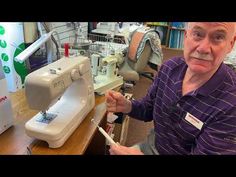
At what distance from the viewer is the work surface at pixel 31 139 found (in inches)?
36.0

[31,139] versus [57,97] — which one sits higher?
[57,97]

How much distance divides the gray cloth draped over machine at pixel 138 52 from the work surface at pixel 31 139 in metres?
1.54

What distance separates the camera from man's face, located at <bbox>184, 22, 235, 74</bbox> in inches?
32.0

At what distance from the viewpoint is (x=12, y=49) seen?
2254 millimetres

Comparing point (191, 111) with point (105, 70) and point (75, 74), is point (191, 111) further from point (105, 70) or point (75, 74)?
point (105, 70)

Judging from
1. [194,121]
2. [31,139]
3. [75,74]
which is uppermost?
[75,74]

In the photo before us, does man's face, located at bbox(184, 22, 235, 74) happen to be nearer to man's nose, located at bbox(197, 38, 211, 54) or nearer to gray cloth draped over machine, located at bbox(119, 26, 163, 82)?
man's nose, located at bbox(197, 38, 211, 54)

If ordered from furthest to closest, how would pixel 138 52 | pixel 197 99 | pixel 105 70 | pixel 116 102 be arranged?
pixel 138 52 < pixel 105 70 < pixel 116 102 < pixel 197 99

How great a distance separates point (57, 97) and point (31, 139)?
201mm

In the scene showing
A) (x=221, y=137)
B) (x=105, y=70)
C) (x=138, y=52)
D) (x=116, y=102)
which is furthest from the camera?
(x=138, y=52)

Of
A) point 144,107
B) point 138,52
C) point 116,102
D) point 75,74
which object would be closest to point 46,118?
point 75,74

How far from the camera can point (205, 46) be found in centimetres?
86

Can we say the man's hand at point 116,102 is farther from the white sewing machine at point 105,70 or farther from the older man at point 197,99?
the white sewing machine at point 105,70

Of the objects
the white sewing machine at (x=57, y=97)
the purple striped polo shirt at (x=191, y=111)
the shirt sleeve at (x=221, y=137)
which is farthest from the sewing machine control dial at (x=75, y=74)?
the shirt sleeve at (x=221, y=137)
